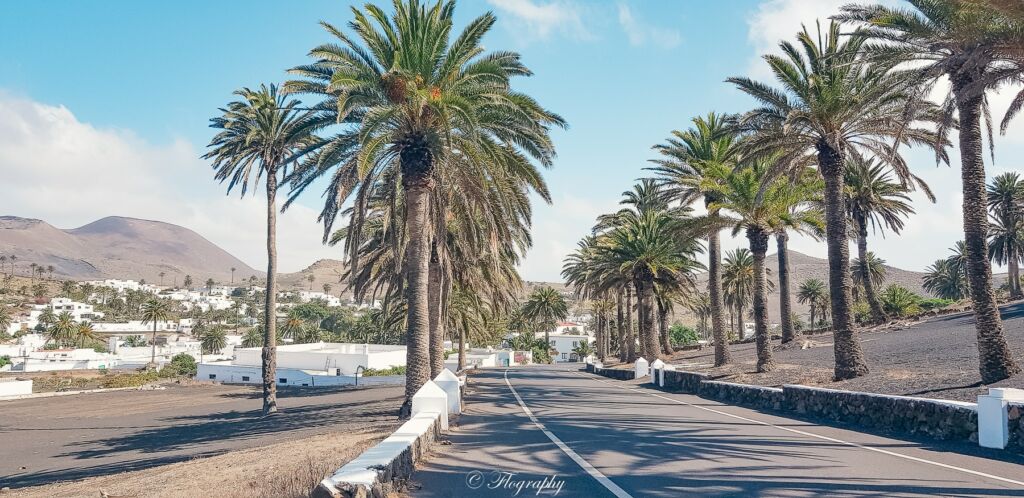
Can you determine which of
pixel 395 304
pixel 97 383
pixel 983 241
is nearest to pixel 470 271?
pixel 395 304

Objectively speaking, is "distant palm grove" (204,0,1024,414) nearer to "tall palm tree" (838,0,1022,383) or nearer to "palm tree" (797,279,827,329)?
"tall palm tree" (838,0,1022,383)

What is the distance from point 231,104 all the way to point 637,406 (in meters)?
24.7

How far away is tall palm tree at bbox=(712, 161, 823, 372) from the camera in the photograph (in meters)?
28.2

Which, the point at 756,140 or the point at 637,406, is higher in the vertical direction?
the point at 756,140

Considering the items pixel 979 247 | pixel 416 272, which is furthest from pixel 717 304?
pixel 416 272

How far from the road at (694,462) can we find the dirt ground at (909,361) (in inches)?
149

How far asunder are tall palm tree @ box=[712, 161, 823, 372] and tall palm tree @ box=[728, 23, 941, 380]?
14.6 feet

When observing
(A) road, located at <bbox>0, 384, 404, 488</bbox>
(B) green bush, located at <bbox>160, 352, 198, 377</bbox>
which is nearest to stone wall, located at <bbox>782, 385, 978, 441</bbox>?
(A) road, located at <bbox>0, 384, 404, 488</bbox>

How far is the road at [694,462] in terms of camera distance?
26.1 ft

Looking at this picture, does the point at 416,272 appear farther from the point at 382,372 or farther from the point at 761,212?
the point at 382,372

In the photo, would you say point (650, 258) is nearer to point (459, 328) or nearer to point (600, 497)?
point (459, 328)

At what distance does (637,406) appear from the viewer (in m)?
20.5

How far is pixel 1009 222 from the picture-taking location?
5506 cm

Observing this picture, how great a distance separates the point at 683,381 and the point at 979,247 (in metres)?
13.9
